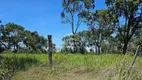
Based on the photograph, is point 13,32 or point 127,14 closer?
point 127,14

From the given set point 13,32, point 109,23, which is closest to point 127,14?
point 109,23

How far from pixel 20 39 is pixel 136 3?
22.8 meters

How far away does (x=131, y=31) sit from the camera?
124 ft

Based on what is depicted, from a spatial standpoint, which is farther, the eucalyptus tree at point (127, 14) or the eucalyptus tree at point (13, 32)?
the eucalyptus tree at point (13, 32)

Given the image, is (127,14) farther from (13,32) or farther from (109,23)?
(13,32)

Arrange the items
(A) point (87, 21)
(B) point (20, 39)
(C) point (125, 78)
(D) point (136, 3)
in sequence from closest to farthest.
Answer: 1. (C) point (125, 78)
2. (D) point (136, 3)
3. (A) point (87, 21)
4. (B) point (20, 39)

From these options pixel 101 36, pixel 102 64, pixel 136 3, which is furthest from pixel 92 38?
pixel 102 64

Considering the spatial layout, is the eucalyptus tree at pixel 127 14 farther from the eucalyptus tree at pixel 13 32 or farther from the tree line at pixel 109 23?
the eucalyptus tree at pixel 13 32

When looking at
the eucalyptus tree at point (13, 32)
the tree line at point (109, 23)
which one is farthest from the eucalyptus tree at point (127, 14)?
the eucalyptus tree at point (13, 32)

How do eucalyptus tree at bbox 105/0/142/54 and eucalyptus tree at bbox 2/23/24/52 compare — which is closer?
eucalyptus tree at bbox 105/0/142/54

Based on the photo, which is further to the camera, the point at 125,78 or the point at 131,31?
the point at 131,31

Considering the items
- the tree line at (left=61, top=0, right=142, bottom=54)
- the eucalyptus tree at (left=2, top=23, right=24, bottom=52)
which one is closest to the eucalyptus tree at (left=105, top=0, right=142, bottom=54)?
the tree line at (left=61, top=0, right=142, bottom=54)

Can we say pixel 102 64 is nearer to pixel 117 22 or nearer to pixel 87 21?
pixel 117 22

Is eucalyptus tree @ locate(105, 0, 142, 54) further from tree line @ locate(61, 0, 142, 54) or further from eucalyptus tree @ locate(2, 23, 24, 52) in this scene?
eucalyptus tree @ locate(2, 23, 24, 52)
